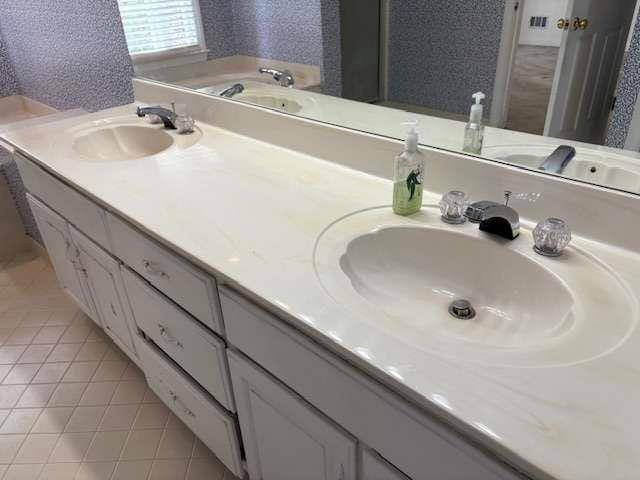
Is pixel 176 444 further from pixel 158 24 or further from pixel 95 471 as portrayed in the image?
pixel 158 24

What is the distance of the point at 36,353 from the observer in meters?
1.93

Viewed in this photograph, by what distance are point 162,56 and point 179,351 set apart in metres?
1.23

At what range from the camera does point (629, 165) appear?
89 centimetres

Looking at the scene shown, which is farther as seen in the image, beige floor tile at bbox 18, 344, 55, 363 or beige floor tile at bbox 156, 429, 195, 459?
beige floor tile at bbox 18, 344, 55, 363

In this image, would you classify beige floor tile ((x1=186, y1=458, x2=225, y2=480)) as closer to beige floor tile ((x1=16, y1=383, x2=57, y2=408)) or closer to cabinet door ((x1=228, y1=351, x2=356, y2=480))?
cabinet door ((x1=228, y1=351, x2=356, y2=480))

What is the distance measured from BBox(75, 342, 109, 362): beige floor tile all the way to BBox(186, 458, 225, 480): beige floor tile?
701 mm

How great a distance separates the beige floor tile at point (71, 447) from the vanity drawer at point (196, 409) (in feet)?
1.08

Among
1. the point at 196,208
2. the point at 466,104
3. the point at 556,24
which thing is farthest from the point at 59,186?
the point at 556,24

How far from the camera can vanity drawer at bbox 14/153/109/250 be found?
1312mm

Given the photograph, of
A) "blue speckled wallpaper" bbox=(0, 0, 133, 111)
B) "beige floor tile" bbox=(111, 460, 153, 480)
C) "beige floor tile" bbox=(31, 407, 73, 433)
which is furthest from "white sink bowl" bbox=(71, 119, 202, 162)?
"beige floor tile" bbox=(111, 460, 153, 480)

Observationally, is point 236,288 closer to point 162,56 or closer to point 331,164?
point 331,164

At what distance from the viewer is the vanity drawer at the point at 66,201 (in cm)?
131

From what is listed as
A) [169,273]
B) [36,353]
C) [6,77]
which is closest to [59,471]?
[36,353]

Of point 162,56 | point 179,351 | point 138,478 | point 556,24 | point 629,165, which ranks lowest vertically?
point 138,478
